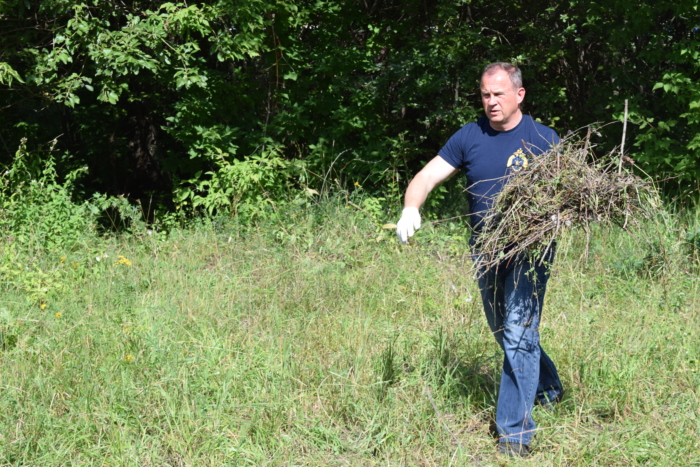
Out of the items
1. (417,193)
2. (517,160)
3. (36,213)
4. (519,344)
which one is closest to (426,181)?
(417,193)

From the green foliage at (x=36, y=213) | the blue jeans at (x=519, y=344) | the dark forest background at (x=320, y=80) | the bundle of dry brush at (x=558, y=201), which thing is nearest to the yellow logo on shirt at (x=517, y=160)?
the bundle of dry brush at (x=558, y=201)

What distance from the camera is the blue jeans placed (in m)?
3.10

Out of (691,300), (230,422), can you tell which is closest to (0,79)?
(230,422)

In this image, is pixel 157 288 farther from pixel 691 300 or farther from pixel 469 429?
pixel 691 300

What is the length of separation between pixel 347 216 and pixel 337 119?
1.57 metres

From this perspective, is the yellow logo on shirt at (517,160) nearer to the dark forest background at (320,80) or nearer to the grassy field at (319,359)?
the grassy field at (319,359)

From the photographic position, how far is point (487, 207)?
3.16m

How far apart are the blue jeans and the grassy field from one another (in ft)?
0.64

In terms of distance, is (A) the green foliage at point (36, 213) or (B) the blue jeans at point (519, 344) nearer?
(B) the blue jeans at point (519, 344)

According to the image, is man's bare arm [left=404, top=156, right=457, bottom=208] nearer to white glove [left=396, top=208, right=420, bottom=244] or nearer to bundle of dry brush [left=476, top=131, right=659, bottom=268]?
white glove [left=396, top=208, right=420, bottom=244]

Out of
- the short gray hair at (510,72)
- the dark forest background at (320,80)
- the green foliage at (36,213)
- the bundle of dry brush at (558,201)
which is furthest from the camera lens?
the dark forest background at (320,80)

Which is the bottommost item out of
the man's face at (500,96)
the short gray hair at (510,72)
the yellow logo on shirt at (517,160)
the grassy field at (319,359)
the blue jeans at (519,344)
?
the grassy field at (319,359)

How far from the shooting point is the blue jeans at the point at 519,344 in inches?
122

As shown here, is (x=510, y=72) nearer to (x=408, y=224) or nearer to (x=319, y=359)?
(x=408, y=224)
